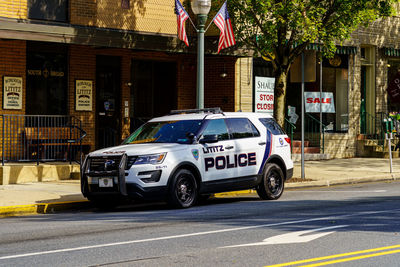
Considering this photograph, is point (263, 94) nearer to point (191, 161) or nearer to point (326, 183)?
point (326, 183)

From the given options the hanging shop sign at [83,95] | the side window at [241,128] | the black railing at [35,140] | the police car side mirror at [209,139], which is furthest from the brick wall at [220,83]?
the police car side mirror at [209,139]

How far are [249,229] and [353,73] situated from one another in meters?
17.5

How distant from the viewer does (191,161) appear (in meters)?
12.4

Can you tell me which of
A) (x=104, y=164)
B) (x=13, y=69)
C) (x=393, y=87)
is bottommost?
(x=104, y=164)

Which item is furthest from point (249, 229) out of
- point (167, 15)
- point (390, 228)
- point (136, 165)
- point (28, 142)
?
point (167, 15)

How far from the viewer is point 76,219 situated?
37.3 feet

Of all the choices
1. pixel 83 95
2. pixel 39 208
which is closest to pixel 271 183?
pixel 39 208

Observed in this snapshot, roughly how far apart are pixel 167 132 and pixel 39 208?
278 centimetres

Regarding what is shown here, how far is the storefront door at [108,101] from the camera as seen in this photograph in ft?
66.6

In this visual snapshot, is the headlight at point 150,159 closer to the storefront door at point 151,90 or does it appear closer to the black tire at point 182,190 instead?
the black tire at point 182,190

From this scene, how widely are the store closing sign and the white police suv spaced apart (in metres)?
10.4

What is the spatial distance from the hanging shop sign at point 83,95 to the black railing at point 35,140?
138 cm

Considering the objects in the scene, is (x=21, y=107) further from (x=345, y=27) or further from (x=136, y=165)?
(x=345, y=27)

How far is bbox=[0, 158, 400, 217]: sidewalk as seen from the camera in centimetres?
1264
